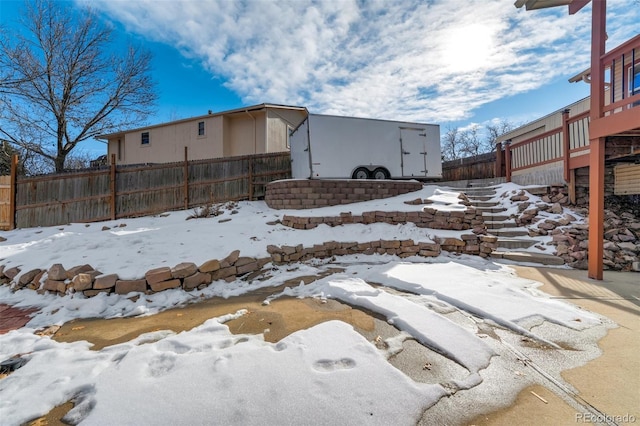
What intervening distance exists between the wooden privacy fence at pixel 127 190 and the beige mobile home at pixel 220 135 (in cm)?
454

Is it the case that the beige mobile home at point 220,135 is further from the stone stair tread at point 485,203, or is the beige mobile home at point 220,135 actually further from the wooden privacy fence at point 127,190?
the stone stair tread at point 485,203

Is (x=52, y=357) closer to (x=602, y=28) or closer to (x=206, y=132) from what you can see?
(x=602, y=28)

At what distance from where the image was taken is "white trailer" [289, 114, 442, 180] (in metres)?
7.41

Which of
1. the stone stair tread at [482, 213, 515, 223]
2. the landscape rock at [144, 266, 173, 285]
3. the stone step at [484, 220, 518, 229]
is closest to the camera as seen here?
the landscape rock at [144, 266, 173, 285]

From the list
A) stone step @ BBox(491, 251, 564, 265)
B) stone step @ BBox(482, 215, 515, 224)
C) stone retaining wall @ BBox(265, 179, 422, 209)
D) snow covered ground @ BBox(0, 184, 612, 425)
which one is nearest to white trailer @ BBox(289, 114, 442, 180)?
stone retaining wall @ BBox(265, 179, 422, 209)

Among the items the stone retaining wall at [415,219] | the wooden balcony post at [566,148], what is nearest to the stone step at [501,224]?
the stone retaining wall at [415,219]

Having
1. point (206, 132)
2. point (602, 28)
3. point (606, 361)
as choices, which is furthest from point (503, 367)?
point (206, 132)

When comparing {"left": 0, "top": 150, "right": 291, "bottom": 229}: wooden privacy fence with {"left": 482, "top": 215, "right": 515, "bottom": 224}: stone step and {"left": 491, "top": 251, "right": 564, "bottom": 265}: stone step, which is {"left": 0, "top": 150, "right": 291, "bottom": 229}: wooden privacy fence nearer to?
{"left": 482, "top": 215, "right": 515, "bottom": 224}: stone step

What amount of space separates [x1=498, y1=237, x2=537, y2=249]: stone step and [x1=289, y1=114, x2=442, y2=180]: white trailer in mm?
3277

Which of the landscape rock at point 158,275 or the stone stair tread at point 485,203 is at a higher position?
the stone stair tread at point 485,203

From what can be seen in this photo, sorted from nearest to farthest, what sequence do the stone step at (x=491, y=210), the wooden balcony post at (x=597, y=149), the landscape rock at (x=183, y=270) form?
the landscape rock at (x=183, y=270)
the wooden balcony post at (x=597, y=149)
the stone step at (x=491, y=210)

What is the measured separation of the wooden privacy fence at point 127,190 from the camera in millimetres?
8102

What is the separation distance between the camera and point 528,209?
6.30m

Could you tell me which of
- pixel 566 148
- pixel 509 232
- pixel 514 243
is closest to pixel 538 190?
pixel 566 148
